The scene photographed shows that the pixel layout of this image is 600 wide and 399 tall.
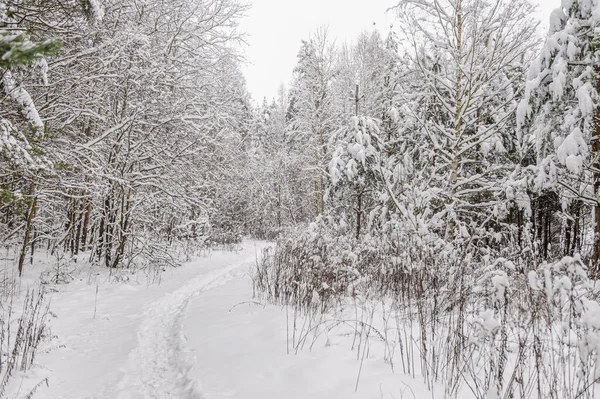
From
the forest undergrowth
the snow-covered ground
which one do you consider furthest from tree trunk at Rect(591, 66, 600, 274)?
the snow-covered ground

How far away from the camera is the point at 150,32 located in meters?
9.97

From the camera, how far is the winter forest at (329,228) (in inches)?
120

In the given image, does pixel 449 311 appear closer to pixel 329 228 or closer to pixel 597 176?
pixel 597 176

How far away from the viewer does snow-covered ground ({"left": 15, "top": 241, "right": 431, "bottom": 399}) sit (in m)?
3.07

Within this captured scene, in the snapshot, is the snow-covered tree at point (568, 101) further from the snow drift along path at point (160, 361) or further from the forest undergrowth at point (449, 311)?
the snow drift along path at point (160, 361)

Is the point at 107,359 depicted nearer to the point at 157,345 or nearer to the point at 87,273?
the point at 157,345

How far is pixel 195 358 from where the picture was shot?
3889 millimetres

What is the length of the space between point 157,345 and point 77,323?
191cm

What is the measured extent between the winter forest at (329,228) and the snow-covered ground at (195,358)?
30 millimetres

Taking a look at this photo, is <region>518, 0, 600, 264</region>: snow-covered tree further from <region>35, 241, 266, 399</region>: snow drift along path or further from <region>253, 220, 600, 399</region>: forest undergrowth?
<region>35, 241, 266, 399</region>: snow drift along path

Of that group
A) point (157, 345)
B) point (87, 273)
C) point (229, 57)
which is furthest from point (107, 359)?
point (229, 57)

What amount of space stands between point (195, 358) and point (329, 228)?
5.99m

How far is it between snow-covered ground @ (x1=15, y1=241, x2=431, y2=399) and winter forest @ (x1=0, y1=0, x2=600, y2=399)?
0.03 m

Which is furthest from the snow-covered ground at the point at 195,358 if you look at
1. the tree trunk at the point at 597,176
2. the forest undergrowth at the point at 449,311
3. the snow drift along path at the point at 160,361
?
the tree trunk at the point at 597,176
